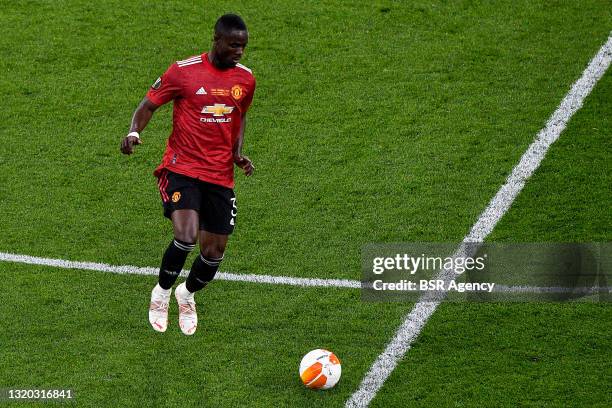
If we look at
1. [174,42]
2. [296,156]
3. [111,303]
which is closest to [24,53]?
[174,42]

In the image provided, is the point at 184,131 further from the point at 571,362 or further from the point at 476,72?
the point at 476,72

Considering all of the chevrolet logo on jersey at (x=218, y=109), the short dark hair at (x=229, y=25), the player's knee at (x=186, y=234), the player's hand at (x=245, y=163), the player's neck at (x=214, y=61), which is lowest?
the player's knee at (x=186, y=234)

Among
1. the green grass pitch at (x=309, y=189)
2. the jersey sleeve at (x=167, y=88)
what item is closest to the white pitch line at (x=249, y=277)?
the green grass pitch at (x=309, y=189)

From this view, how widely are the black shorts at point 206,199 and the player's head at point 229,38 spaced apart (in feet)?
2.80

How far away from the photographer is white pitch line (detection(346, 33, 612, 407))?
7809 mm

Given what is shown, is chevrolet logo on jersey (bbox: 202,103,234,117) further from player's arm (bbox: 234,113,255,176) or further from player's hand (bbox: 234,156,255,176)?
player's hand (bbox: 234,156,255,176)

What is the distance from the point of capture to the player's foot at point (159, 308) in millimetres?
A: 8297

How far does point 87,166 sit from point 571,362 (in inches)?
185

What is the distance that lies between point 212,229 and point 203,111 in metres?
0.83

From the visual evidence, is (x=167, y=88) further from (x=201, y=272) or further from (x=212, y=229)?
(x=201, y=272)

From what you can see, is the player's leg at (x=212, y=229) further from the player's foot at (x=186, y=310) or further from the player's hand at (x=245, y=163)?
the player's hand at (x=245, y=163)

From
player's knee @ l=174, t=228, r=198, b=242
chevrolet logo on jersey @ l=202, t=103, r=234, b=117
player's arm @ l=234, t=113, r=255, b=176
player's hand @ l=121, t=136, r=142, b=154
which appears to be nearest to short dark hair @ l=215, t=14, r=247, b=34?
chevrolet logo on jersey @ l=202, t=103, r=234, b=117

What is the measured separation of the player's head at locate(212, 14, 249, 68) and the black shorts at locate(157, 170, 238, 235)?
853 millimetres

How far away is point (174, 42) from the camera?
12164 millimetres
